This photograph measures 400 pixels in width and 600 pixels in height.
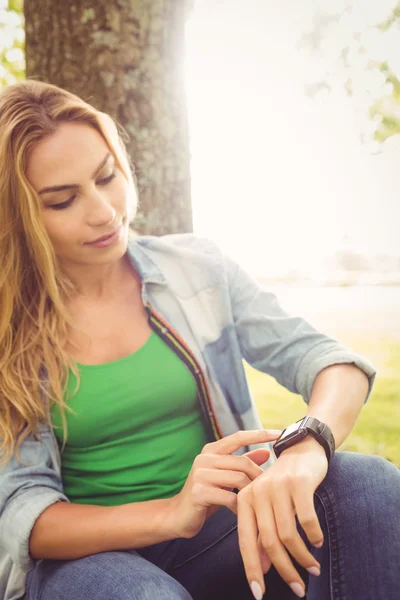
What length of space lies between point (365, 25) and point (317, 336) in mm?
3364

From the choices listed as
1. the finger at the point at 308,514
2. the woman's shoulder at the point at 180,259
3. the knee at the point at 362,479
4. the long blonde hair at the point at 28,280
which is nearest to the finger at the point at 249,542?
the finger at the point at 308,514

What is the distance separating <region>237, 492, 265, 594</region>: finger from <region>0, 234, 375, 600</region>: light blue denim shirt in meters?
0.51

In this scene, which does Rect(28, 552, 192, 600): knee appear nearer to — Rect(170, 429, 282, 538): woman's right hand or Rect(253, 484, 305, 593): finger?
Rect(170, 429, 282, 538): woman's right hand

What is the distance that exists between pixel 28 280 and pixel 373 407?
12.6 ft

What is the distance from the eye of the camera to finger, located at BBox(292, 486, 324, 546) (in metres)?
1.17

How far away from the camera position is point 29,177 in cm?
174

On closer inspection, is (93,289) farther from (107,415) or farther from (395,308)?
(395,308)

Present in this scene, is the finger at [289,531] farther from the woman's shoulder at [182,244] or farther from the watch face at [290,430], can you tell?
the woman's shoulder at [182,244]

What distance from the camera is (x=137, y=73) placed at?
248cm

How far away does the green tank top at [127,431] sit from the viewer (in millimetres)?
1692

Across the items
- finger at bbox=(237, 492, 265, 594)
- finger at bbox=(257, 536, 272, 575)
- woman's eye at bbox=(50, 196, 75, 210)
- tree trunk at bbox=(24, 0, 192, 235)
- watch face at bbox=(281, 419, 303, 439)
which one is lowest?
finger at bbox=(257, 536, 272, 575)

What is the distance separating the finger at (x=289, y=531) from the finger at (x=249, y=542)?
2.3 inches

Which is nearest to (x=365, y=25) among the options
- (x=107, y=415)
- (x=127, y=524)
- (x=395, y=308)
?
(x=395, y=308)

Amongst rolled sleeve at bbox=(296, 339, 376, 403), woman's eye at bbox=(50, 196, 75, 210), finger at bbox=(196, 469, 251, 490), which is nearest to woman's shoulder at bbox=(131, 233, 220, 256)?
woman's eye at bbox=(50, 196, 75, 210)
